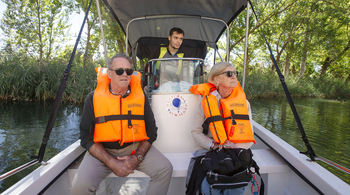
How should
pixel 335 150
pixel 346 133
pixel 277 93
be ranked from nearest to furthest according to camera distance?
pixel 335 150, pixel 346 133, pixel 277 93

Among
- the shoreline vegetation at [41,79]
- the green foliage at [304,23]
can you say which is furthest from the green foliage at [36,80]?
the green foliage at [304,23]

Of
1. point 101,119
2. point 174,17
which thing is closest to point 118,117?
point 101,119

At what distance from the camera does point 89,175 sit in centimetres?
156

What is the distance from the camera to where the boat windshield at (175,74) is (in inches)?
92.1

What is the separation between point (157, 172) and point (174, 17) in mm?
2739

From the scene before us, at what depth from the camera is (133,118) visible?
1773 mm

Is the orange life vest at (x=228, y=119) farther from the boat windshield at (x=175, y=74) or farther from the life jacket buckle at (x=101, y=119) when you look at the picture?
the life jacket buckle at (x=101, y=119)

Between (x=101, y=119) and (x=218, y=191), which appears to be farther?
(x=101, y=119)

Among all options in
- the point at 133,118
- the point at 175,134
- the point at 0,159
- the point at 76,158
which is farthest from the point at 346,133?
the point at 0,159

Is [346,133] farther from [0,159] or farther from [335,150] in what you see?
[0,159]

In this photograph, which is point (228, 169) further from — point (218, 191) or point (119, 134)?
point (119, 134)

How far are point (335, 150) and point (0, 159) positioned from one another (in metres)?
6.62

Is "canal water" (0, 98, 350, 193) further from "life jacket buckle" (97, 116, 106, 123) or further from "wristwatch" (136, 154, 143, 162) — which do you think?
"wristwatch" (136, 154, 143, 162)

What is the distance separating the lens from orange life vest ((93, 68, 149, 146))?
171 centimetres
